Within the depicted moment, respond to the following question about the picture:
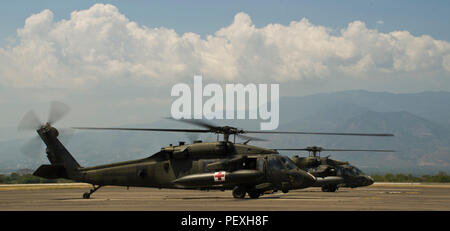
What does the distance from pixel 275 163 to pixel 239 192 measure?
256 centimetres

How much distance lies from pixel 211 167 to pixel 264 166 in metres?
2.92

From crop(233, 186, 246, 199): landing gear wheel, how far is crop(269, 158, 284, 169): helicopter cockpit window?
2086mm

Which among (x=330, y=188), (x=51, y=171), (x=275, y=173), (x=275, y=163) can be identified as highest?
(x=275, y=163)

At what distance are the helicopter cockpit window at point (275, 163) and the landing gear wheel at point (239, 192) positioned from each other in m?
2.09

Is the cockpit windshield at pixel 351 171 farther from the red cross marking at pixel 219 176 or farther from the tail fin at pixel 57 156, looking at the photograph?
→ the tail fin at pixel 57 156

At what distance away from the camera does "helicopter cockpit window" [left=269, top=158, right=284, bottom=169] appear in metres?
32.7

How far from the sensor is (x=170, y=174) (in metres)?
34.3

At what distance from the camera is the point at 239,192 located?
1305 inches

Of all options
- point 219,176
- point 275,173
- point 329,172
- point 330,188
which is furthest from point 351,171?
point 219,176

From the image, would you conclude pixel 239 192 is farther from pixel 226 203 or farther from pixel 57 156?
pixel 57 156

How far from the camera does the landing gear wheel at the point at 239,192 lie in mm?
32994

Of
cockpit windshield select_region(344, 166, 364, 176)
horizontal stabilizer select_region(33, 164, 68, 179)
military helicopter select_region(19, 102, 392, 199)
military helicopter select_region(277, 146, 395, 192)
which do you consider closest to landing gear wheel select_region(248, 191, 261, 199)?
military helicopter select_region(19, 102, 392, 199)
